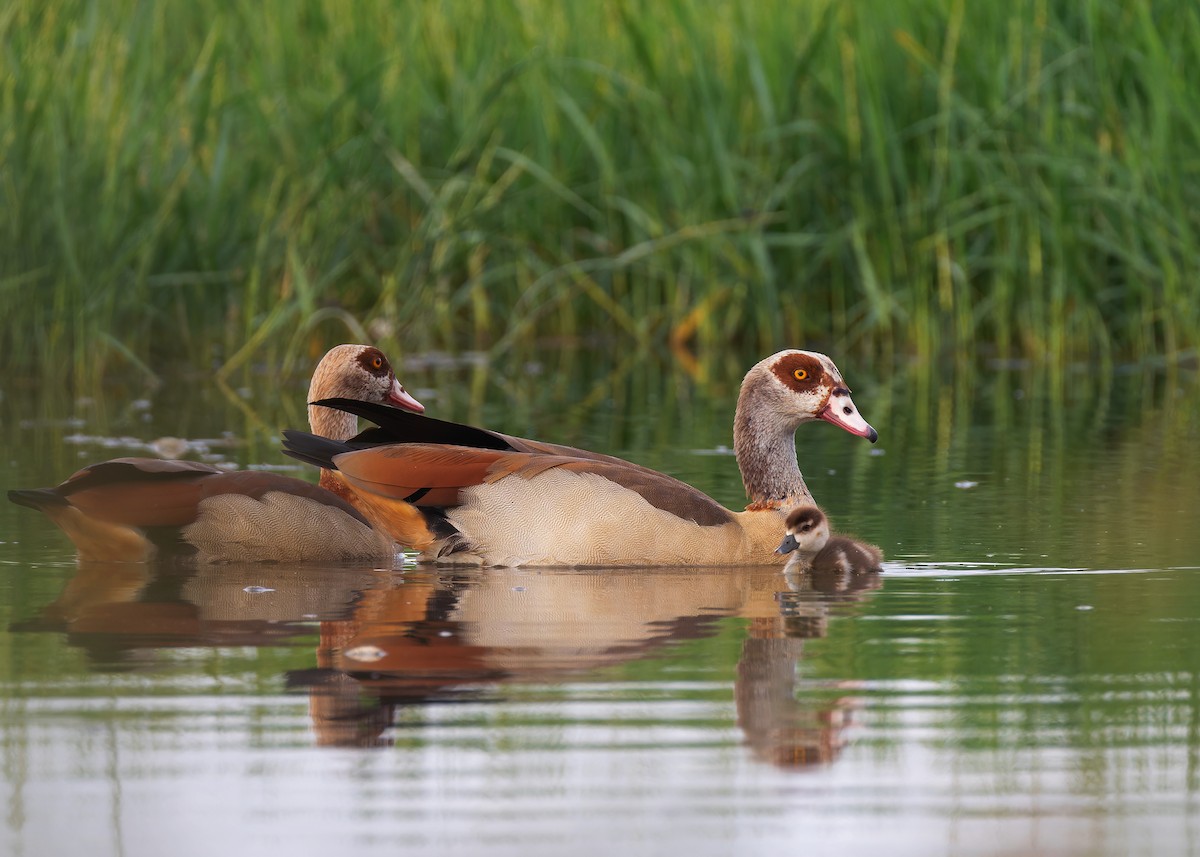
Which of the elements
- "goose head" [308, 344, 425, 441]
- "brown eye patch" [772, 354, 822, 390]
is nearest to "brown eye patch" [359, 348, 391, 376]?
"goose head" [308, 344, 425, 441]

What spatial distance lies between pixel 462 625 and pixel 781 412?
7.94ft

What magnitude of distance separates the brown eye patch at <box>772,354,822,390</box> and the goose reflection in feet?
3.05

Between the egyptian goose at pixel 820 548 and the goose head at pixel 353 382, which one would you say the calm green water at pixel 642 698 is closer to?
the egyptian goose at pixel 820 548

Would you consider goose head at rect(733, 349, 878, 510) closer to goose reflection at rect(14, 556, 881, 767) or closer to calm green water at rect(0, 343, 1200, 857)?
calm green water at rect(0, 343, 1200, 857)

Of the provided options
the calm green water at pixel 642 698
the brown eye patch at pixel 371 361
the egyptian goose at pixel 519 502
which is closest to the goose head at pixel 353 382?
the brown eye patch at pixel 371 361

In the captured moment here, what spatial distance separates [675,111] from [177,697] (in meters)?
10.7

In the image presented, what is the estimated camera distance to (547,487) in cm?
796

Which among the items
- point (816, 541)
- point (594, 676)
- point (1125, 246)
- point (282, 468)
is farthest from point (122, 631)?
point (1125, 246)

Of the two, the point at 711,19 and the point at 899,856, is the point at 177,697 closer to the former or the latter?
the point at 899,856

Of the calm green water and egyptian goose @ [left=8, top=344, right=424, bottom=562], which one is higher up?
egyptian goose @ [left=8, top=344, right=424, bottom=562]

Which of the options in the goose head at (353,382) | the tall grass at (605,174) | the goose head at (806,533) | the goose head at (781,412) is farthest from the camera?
the tall grass at (605,174)

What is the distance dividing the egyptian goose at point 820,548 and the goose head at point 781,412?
0.39 meters

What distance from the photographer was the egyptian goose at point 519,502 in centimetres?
795

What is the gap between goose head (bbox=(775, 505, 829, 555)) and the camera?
26.3 feet
